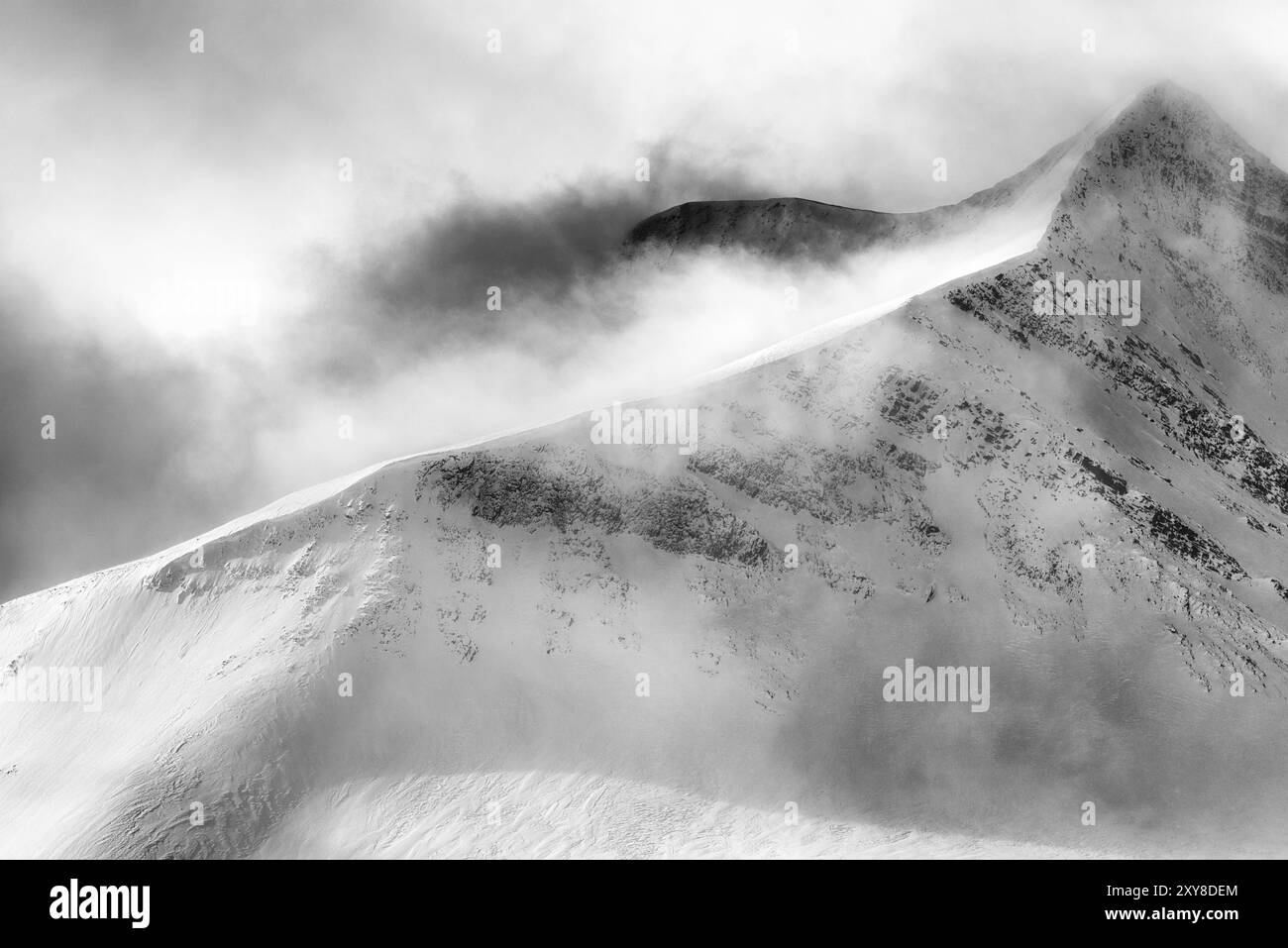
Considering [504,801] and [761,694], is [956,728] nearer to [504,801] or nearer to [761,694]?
[761,694]

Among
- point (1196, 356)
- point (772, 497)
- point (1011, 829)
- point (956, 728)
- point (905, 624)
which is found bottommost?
point (1011, 829)

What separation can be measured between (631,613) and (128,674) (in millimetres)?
39121

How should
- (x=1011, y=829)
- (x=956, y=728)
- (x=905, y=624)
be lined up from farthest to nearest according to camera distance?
1. (x=905, y=624)
2. (x=956, y=728)
3. (x=1011, y=829)

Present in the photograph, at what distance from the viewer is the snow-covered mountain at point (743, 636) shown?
295 ft

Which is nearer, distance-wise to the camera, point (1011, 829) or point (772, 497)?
point (1011, 829)

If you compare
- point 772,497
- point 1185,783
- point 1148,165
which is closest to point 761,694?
point 772,497

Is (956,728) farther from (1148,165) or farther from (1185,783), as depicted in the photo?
(1148,165)

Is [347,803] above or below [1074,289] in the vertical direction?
below

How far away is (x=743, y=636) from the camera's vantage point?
4043 inches

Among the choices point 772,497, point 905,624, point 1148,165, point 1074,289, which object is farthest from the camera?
point 1148,165

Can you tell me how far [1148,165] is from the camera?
164 m

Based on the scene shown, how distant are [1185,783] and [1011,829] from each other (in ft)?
42.7

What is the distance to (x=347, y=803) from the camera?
91.4 meters

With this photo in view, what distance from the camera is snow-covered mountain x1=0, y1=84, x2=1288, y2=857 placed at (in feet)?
295
